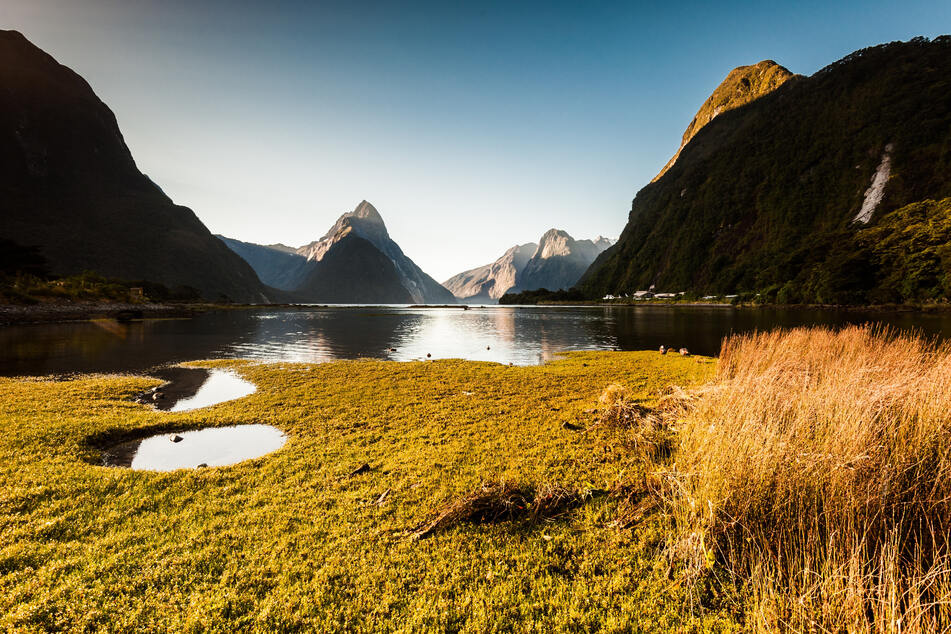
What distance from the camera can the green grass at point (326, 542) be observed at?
473cm

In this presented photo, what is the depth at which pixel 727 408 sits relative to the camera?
7.41 metres

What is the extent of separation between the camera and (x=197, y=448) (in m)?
11.1

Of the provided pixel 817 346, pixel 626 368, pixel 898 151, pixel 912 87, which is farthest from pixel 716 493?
pixel 912 87

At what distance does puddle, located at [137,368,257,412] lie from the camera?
1636cm

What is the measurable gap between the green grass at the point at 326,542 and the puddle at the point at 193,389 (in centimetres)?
390

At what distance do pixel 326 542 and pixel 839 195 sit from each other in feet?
683

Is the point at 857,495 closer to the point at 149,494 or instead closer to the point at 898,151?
the point at 149,494

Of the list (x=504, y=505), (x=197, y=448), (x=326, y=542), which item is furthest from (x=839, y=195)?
(x=197, y=448)

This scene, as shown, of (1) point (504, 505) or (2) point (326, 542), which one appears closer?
(2) point (326, 542)

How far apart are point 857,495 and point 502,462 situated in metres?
6.48

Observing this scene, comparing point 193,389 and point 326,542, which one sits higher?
point 326,542

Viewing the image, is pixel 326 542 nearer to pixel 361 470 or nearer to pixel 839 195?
pixel 361 470

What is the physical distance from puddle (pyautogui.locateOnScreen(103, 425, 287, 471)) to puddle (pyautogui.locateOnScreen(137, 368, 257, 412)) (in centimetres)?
394

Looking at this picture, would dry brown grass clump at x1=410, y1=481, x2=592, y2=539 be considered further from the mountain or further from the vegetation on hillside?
the mountain
